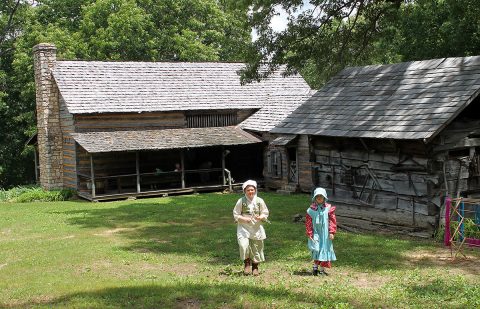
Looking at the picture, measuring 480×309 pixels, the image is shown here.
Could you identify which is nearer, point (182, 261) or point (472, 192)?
point (182, 261)

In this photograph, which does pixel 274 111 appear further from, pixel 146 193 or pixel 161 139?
pixel 146 193

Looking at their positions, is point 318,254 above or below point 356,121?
below

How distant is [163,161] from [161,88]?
411cm

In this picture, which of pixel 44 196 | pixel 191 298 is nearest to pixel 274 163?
pixel 44 196

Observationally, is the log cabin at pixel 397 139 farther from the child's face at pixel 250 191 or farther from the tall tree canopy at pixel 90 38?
the tall tree canopy at pixel 90 38

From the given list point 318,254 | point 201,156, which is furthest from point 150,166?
point 318,254


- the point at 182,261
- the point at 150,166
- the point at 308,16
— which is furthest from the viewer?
the point at 150,166

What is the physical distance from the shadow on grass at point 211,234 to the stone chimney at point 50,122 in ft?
24.1

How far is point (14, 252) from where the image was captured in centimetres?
1575

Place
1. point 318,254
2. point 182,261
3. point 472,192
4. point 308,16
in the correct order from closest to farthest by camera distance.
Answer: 1. point 318,254
2. point 182,261
3. point 472,192
4. point 308,16

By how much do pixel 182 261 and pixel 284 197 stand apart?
569 inches

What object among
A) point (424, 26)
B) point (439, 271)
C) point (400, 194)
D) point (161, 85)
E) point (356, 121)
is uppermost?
point (424, 26)

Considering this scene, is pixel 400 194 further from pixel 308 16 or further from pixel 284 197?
pixel 284 197

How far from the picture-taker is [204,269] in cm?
1279
